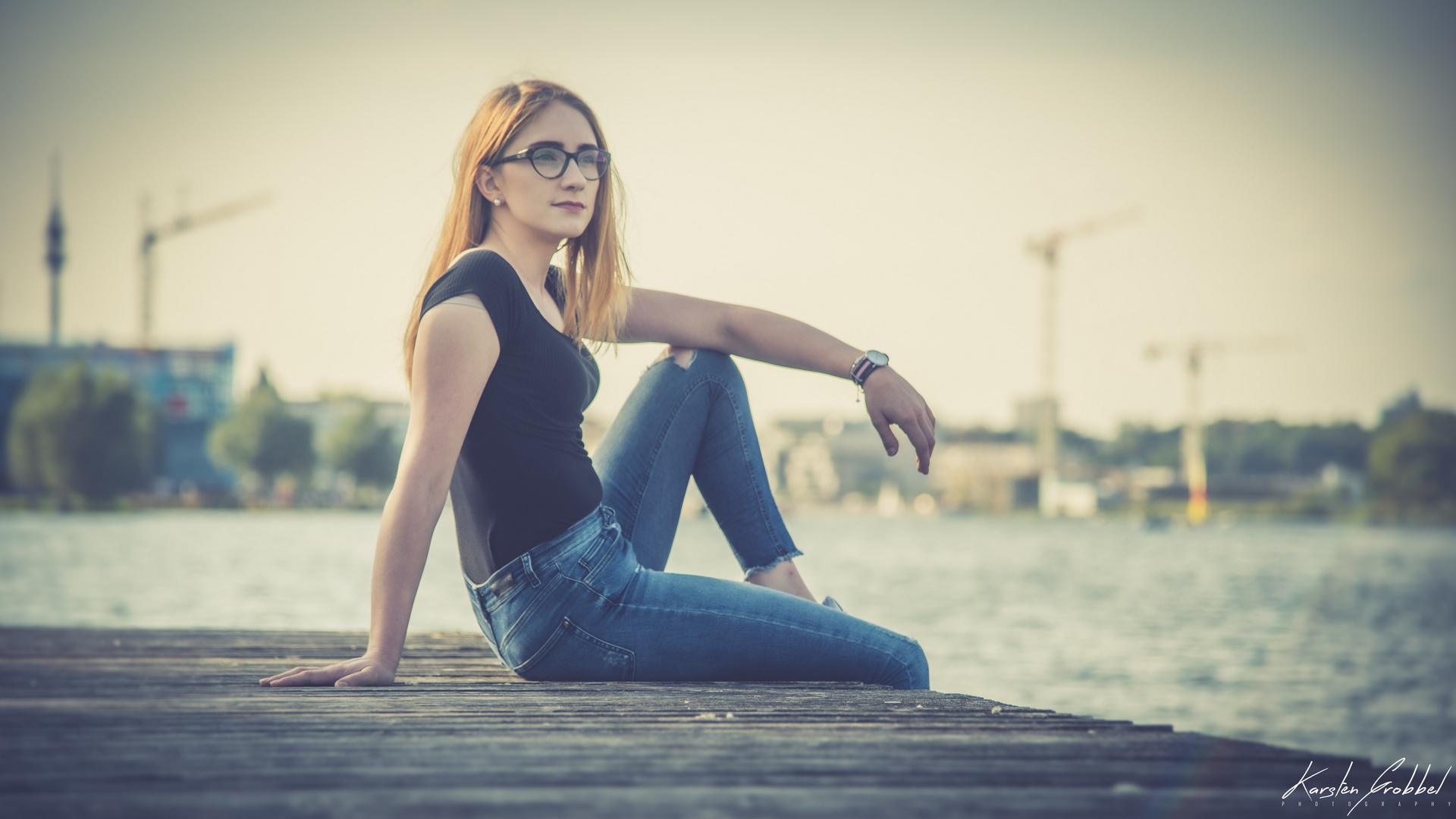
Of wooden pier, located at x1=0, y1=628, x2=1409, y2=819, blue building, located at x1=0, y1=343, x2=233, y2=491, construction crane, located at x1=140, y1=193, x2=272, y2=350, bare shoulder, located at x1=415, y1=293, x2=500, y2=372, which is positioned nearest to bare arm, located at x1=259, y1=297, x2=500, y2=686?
bare shoulder, located at x1=415, y1=293, x2=500, y2=372

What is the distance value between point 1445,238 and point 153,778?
466ft

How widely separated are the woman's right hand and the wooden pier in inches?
1.0

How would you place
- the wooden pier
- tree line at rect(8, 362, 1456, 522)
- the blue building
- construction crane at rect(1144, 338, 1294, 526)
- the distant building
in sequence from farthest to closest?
the distant building < construction crane at rect(1144, 338, 1294, 526) < the blue building < tree line at rect(8, 362, 1456, 522) < the wooden pier

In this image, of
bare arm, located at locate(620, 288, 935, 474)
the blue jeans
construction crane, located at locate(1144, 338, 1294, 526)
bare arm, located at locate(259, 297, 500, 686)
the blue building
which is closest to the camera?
bare arm, located at locate(259, 297, 500, 686)

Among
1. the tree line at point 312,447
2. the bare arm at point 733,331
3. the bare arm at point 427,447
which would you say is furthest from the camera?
the tree line at point 312,447

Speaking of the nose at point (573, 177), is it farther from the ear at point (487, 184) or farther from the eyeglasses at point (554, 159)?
the ear at point (487, 184)

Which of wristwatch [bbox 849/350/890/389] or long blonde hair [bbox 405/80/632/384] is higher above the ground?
long blonde hair [bbox 405/80/632/384]

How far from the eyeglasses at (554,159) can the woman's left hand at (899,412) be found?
0.85 m

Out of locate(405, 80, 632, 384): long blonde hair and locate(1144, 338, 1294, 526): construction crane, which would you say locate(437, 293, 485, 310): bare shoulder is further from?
locate(1144, 338, 1294, 526): construction crane

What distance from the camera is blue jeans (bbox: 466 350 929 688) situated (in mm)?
2639

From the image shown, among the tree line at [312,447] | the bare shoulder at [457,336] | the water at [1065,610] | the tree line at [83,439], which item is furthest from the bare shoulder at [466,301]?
the tree line at [312,447]

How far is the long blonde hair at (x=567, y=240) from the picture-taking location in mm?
2766

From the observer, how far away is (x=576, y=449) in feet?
8.84

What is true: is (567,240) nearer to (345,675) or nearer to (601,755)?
(345,675)
